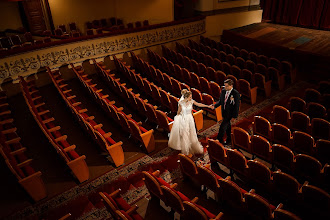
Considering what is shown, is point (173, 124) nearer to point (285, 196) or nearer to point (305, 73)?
point (285, 196)

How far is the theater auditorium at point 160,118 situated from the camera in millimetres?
1300

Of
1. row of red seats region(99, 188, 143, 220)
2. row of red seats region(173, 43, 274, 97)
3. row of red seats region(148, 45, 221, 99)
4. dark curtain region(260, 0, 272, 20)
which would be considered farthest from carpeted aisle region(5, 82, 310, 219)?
dark curtain region(260, 0, 272, 20)

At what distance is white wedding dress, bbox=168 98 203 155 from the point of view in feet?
5.33

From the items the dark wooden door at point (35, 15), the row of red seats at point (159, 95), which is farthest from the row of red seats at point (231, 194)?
the dark wooden door at point (35, 15)

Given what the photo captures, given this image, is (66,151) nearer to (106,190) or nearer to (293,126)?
(106,190)

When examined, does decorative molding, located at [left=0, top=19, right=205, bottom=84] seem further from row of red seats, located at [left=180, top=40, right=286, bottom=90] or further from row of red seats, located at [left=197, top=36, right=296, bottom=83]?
row of red seats, located at [left=180, top=40, right=286, bottom=90]

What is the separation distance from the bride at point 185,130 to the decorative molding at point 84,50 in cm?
172

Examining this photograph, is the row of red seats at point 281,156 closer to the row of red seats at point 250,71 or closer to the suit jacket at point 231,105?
the suit jacket at point 231,105

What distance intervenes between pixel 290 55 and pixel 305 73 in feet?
1.09

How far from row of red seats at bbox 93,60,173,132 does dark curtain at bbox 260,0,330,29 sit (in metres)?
3.41

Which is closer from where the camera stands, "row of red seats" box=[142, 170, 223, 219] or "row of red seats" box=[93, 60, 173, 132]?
"row of red seats" box=[142, 170, 223, 219]

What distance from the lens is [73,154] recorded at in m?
1.56

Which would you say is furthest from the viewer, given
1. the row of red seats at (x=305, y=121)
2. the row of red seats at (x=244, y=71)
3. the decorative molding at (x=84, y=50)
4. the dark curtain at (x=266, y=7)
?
the dark curtain at (x=266, y=7)

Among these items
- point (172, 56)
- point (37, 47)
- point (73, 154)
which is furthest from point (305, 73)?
point (37, 47)
